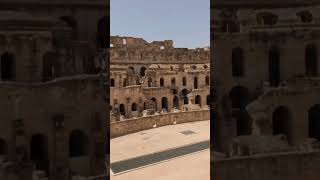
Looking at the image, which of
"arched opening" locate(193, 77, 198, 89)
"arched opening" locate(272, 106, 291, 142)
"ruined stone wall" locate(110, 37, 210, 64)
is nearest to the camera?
"arched opening" locate(272, 106, 291, 142)

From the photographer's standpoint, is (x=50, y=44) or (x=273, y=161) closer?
(x=50, y=44)

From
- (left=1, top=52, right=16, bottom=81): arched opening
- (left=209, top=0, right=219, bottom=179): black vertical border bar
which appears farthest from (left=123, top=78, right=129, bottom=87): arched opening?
(left=1, top=52, right=16, bottom=81): arched opening

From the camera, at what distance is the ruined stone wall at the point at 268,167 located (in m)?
5.73

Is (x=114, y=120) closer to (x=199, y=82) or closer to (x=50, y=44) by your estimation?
(x=199, y=82)

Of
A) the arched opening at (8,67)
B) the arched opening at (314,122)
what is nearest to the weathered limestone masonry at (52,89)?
the arched opening at (8,67)

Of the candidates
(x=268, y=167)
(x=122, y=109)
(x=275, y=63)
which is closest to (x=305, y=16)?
(x=275, y=63)

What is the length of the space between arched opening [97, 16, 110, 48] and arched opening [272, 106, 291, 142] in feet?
8.57

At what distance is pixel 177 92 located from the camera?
30969mm

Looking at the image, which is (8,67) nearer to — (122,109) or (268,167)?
(268,167)

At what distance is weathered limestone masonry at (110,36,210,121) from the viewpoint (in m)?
27.1

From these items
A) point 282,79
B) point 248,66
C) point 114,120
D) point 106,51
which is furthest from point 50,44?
point 114,120

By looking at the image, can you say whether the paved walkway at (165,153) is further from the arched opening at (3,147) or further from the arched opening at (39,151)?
the arched opening at (3,147)

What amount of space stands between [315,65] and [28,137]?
13.3ft

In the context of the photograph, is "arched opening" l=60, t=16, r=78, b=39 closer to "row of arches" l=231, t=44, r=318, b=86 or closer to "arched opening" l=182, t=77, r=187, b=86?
"row of arches" l=231, t=44, r=318, b=86
